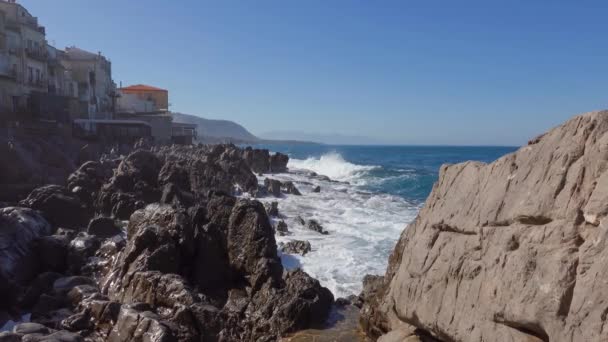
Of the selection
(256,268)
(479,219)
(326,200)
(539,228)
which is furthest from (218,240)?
(326,200)

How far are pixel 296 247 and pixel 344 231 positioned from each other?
15.2 ft

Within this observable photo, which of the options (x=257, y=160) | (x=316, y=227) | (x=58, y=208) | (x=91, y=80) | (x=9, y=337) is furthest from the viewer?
(x=91, y=80)

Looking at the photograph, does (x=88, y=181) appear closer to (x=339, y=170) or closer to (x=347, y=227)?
(x=347, y=227)

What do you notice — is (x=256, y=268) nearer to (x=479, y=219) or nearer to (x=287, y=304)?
(x=287, y=304)

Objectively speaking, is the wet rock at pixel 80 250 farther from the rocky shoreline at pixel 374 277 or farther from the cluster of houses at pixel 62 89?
the cluster of houses at pixel 62 89

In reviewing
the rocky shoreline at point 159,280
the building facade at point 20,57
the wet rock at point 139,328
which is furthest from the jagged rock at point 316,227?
the building facade at point 20,57

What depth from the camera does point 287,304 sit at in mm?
9648

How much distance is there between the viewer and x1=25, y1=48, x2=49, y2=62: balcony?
146 ft

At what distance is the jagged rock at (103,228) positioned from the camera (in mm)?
16997

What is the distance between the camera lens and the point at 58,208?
1872cm

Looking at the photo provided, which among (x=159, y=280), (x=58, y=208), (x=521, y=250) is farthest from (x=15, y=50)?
(x=521, y=250)

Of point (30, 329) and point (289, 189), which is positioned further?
point (289, 189)

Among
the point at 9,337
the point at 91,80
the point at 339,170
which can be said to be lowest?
the point at 339,170

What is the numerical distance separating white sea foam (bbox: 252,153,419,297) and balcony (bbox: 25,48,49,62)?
27.8 m
